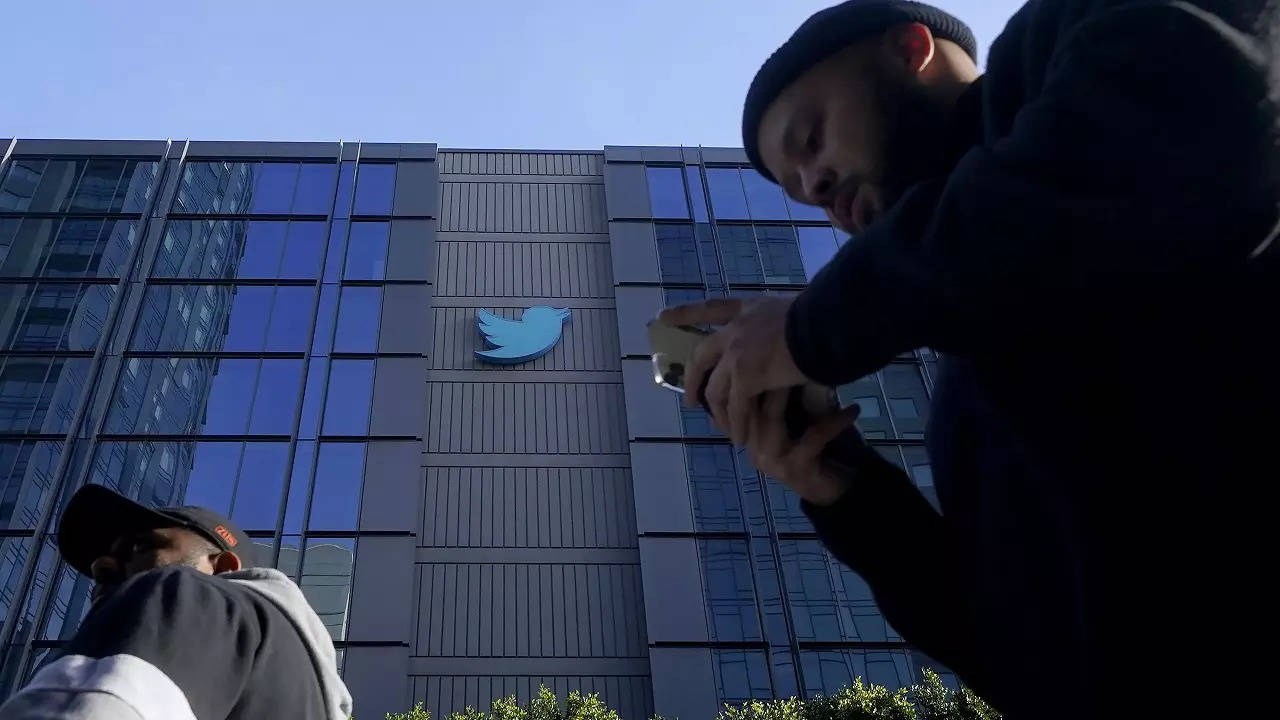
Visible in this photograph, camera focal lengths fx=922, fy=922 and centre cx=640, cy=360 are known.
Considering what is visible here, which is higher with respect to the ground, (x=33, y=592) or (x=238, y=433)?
(x=238, y=433)

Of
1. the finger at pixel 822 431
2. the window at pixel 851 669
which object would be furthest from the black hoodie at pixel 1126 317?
the window at pixel 851 669

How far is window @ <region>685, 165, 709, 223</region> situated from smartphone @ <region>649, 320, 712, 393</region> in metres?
20.5

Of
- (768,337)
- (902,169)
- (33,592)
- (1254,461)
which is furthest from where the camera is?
(33,592)

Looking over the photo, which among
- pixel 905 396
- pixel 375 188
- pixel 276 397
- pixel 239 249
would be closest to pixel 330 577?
pixel 276 397

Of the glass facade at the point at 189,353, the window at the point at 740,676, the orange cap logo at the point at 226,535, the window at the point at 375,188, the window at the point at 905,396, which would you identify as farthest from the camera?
the window at the point at 375,188

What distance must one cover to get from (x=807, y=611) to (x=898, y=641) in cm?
165

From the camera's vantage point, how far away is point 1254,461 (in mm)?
902

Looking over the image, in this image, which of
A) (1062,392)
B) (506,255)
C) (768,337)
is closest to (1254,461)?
(1062,392)

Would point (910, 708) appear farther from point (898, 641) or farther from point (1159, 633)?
point (1159, 633)

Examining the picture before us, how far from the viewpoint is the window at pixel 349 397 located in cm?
1772

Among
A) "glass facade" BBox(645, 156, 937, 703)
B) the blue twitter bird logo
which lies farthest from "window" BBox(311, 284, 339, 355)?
"glass facade" BBox(645, 156, 937, 703)

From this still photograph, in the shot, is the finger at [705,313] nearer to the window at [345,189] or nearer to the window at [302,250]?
the window at [302,250]

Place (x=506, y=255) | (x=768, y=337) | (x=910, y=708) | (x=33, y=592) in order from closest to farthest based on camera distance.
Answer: (x=768, y=337), (x=910, y=708), (x=33, y=592), (x=506, y=255)

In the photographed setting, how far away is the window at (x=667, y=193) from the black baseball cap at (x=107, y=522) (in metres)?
19.2
